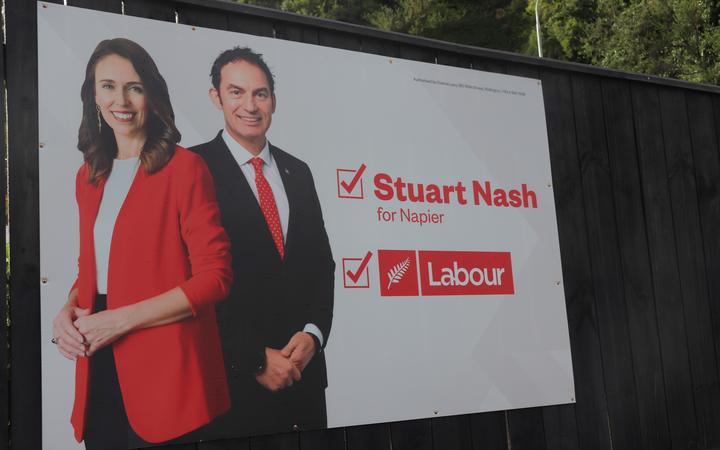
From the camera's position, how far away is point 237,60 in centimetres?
341

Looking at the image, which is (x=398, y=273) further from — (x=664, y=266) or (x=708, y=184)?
(x=708, y=184)

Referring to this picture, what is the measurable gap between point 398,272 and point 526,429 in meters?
0.90

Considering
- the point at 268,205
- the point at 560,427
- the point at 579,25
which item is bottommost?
the point at 560,427

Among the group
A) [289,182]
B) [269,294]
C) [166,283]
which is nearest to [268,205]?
[289,182]

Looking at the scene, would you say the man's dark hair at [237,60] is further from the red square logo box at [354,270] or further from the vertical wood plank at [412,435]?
the vertical wood plank at [412,435]

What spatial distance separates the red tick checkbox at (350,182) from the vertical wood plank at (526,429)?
1129mm

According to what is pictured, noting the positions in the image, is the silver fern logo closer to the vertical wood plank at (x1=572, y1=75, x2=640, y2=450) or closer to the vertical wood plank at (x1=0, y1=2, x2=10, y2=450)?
the vertical wood plank at (x1=572, y1=75, x2=640, y2=450)

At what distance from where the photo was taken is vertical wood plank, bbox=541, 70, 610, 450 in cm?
403

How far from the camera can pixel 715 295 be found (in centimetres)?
459

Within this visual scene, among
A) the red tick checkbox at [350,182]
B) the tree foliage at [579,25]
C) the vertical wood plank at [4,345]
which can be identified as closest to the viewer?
the vertical wood plank at [4,345]

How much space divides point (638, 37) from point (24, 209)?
820 inches

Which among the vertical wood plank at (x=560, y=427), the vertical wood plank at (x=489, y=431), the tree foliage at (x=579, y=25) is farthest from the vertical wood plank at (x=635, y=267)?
the tree foliage at (x=579, y=25)

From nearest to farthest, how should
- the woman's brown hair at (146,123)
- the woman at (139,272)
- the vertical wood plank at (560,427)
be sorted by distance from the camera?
1. the woman at (139,272)
2. the woman's brown hair at (146,123)
3. the vertical wood plank at (560,427)

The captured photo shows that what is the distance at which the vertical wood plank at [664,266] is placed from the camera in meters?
4.32
